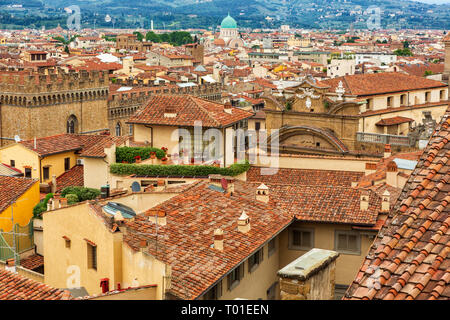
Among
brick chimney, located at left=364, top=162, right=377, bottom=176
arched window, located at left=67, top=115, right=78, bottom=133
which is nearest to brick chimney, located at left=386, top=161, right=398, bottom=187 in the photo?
brick chimney, located at left=364, top=162, right=377, bottom=176

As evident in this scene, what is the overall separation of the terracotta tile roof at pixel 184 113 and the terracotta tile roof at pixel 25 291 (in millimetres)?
11794

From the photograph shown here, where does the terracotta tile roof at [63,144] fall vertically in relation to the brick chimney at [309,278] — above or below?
below

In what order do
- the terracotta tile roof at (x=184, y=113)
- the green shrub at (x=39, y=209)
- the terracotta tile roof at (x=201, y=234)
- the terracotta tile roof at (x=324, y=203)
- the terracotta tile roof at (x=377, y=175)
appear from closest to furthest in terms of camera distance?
the terracotta tile roof at (x=201, y=234)
the terracotta tile roof at (x=324, y=203)
the green shrub at (x=39, y=209)
the terracotta tile roof at (x=377, y=175)
the terracotta tile roof at (x=184, y=113)

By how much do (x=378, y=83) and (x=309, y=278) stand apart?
2865 centimetres

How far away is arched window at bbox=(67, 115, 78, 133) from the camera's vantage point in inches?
1848

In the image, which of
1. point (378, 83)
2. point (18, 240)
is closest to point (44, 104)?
point (378, 83)

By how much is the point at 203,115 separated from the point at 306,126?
9.37 m

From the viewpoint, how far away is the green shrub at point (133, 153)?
2272cm

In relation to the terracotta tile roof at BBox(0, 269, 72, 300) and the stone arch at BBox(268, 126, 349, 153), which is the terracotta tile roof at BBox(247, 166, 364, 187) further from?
the terracotta tile roof at BBox(0, 269, 72, 300)

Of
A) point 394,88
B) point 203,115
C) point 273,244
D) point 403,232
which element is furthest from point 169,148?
point 403,232

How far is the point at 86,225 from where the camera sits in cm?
1401

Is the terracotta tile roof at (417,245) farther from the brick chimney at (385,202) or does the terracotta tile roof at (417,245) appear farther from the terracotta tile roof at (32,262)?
the terracotta tile roof at (32,262)

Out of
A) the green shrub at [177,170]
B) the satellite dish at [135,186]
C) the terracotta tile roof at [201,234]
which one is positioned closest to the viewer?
the terracotta tile roof at [201,234]

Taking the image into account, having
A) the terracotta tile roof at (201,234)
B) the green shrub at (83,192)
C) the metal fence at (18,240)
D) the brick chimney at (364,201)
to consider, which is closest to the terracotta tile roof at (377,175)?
the brick chimney at (364,201)
